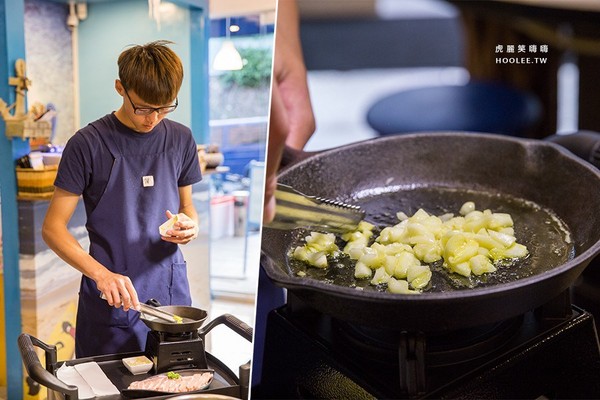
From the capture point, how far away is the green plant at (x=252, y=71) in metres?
2.12

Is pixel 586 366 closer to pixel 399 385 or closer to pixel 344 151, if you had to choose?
pixel 399 385

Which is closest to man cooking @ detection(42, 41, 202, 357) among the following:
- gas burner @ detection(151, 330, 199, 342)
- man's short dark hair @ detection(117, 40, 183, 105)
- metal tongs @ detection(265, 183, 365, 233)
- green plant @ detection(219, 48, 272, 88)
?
man's short dark hair @ detection(117, 40, 183, 105)

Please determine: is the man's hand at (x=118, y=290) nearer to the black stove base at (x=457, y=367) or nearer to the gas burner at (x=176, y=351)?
the gas burner at (x=176, y=351)

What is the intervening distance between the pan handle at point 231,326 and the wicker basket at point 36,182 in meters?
0.69

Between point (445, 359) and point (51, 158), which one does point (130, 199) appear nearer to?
point (51, 158)

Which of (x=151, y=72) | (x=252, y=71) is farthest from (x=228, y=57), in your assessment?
(x=151, y=72)

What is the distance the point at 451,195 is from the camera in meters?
1.77

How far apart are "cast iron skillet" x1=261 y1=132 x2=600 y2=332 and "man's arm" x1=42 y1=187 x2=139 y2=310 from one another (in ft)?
1.70

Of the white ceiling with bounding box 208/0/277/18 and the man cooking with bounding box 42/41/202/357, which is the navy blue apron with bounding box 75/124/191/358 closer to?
the man cooking with bounding box 42/41/202/357

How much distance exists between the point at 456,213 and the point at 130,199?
90 centimetres

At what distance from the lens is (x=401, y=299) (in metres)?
1.28

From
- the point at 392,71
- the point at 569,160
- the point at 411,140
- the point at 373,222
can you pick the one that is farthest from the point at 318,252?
the point at 569,160

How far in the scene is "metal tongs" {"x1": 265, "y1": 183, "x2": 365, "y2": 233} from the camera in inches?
63.8

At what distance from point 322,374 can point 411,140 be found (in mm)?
640
